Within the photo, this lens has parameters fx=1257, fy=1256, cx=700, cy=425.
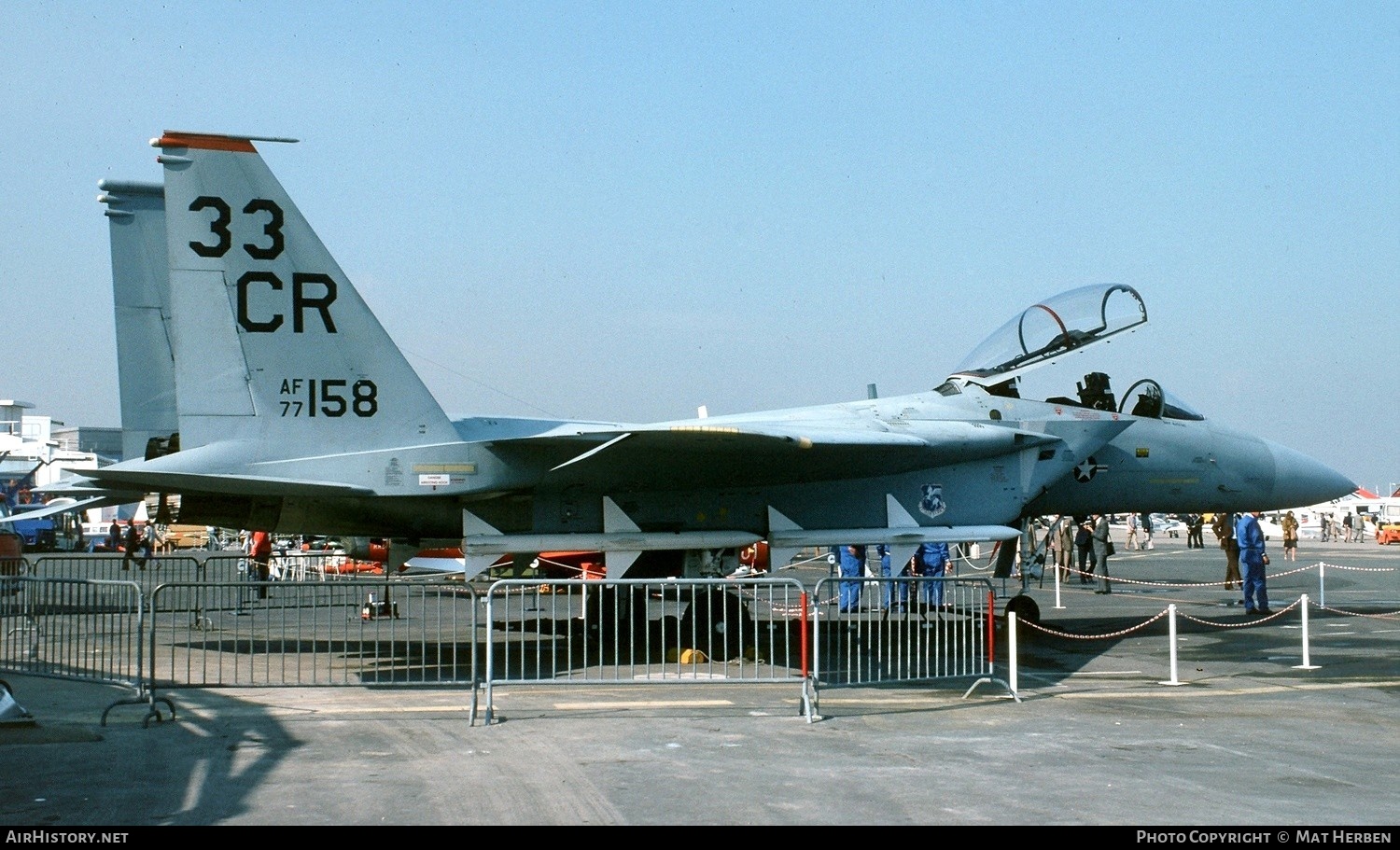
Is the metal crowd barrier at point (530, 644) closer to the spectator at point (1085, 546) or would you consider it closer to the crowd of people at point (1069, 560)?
the crowd of people at point (1069, 560)

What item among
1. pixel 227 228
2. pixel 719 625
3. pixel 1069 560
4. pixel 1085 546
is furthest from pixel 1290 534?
pixel 227 228

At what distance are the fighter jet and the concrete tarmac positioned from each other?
187 cm

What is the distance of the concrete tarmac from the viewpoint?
6.10 meters

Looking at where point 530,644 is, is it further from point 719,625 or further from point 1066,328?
point 1066,328

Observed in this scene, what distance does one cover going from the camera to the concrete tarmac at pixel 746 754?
20.0 feet

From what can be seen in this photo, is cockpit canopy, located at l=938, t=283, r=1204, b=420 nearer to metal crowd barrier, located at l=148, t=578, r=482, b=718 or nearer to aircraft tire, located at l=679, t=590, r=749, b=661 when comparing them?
aircraft tire, located at l=679, t=590, r=749, b=661

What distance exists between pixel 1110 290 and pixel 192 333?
9745 mm

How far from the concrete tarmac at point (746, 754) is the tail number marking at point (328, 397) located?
2495 millimetres

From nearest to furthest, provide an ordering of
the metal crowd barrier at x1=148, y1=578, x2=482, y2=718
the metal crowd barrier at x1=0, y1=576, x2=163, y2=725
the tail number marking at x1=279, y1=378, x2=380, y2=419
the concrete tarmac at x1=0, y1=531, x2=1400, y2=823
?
the concrete tarmac at x1=0, y1=531, x2=1400, y2=823 < the metal crowd barrier at x1=0, y1=576, x2=163, y2=725 < the metal crowd barrier at x1=148, y1=578, x2=482, y2=718 < the tail number marking at x1=279, y1=378, x2=380, y2=419

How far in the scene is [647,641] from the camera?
10320mm

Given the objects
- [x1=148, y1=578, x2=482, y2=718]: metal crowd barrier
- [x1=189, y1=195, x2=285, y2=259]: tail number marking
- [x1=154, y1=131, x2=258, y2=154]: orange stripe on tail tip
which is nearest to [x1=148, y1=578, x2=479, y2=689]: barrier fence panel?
[x1=148, y1=578, x2=482, y2=718]: metal crowd barrier

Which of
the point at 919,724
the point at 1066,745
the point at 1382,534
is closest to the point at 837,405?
the point at 919,724

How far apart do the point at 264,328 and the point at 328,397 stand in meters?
0.82

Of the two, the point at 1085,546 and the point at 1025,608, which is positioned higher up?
the point at 1025,608
